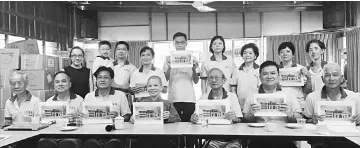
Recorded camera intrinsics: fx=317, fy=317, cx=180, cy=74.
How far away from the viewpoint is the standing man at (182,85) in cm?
389

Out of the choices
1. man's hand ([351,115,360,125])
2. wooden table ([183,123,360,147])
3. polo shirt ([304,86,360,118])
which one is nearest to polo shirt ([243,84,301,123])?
polo shirt ([304,86,360,118])

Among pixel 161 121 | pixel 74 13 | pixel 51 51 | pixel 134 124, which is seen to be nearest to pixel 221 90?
pixel 161 121

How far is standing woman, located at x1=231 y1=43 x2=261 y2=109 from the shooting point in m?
3.67

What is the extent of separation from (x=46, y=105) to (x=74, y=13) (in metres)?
5.14

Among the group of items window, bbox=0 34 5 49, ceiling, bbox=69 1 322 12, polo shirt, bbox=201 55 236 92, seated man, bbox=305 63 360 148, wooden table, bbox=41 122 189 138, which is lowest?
wooden table, bbox=41 122 189 138

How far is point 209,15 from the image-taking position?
8516mm

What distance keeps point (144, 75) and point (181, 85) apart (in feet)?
1.56

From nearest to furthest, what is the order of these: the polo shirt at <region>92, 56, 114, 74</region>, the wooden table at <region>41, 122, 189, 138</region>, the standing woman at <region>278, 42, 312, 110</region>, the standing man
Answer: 1. the wooden table at <region>41, 122, 189, 138</region>
2. the standing woman at <region>278, 42, 312, 110</region>
3. the standing man
4. the polo shirt at <region>92, 56, 114, 74</region>

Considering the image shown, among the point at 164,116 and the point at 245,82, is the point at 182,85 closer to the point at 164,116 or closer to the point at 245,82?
the point at 245,82

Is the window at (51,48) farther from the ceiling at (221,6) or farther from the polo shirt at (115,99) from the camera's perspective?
the polo shirt at (115,99)

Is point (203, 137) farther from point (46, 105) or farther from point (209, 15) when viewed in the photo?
point (209, 15)

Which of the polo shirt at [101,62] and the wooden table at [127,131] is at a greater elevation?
the polo shirt at [101,62]

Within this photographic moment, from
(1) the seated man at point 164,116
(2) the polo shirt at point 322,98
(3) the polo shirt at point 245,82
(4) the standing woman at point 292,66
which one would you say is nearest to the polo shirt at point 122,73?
(1) the seated man at point 164,116

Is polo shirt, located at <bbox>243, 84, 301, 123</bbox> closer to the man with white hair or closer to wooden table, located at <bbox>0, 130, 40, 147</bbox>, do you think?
wooden table, located at <bbox>0, 130, 40, 147</bbox>
